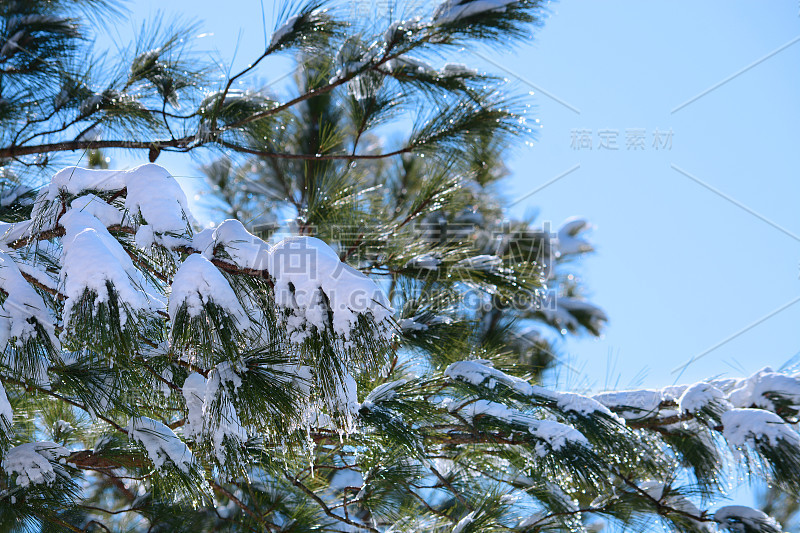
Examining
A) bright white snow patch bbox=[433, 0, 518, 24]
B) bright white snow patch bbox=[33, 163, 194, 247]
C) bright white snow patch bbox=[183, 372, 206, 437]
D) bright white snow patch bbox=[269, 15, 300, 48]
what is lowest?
bright white snow patch bbox=[183, 372, 206, 437]

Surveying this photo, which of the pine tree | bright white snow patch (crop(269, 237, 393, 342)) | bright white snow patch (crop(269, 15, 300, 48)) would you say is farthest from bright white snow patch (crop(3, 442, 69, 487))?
bright white snow patch (crop(269, 15, 300, 48))

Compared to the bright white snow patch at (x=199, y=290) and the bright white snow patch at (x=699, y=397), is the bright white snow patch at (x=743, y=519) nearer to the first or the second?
the bright white snow patch at (x=699, y=397)

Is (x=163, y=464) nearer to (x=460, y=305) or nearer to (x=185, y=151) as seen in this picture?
(x=185, y=151)

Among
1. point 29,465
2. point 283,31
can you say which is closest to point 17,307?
point 29,465

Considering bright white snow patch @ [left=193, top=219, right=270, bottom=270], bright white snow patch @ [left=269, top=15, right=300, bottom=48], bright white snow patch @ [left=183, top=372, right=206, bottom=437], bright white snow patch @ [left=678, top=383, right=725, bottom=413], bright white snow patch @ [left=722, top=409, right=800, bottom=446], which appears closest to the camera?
bright white snow patch @ [left=193, top=219, right=270, bottom=270]

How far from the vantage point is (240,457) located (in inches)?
45.8

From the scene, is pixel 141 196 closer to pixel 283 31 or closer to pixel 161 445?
pixel 161 445

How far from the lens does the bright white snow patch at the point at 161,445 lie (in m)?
1.31

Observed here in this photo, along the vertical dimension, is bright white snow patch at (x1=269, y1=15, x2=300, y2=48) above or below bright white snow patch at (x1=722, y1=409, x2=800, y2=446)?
above

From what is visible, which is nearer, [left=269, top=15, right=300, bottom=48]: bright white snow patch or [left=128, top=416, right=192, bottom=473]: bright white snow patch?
[left=128, top=416, right=192, bottom=473]: bright white snow patch

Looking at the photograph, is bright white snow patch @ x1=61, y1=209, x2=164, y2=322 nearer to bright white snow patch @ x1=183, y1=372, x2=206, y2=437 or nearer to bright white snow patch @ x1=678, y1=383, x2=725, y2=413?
bright white snow patch @ x1=183, y1=372, x2=206, y2=437

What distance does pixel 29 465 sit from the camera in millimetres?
1358

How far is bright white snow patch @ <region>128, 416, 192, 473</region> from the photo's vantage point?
4.30 feet

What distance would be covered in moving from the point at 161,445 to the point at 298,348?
56 centimetres
